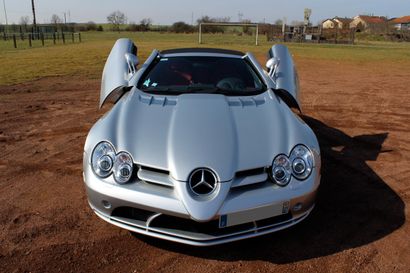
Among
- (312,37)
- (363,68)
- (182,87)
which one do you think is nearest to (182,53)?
(182,87)

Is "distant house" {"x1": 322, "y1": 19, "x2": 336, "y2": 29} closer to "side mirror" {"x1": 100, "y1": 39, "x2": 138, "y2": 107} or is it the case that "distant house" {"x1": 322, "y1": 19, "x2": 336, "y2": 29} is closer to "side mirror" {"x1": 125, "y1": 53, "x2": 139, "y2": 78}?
"side mirror" {"x1": 100, "y1": 39, "x2": 138, "y2": 107}

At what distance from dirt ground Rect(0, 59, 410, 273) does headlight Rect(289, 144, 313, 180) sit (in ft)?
1.94

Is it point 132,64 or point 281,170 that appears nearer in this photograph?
point 281,170

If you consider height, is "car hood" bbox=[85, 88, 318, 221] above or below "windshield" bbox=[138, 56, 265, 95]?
below

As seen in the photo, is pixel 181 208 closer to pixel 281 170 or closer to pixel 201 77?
pixel 281 170

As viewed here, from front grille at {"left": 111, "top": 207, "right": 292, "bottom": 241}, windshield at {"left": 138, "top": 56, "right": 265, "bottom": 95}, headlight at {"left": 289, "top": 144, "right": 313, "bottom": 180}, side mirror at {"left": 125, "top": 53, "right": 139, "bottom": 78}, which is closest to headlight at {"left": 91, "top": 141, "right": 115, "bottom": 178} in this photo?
front grille at {"left": 111, "top": 207, "right": 292, "bottom": 241}

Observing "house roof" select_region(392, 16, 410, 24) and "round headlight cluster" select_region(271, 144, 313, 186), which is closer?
"round headlight cluster" select_region(271, 144, 313, 186)

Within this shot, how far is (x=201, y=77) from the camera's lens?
4.38 metres

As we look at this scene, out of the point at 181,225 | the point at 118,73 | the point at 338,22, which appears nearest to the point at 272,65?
the point at 118,73

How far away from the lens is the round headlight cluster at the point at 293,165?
288 cm

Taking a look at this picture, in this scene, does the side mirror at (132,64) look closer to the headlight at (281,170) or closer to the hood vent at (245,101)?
the hood vent at (245,101)

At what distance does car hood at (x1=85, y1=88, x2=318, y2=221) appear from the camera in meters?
2.78

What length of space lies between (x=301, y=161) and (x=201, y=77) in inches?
70.2

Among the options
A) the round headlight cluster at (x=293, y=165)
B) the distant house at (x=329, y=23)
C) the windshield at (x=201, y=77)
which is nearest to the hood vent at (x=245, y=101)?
the windshield at (x=201, y=77)
